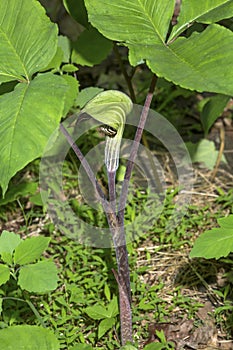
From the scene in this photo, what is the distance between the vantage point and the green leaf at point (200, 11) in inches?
62.1

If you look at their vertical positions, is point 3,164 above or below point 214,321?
above

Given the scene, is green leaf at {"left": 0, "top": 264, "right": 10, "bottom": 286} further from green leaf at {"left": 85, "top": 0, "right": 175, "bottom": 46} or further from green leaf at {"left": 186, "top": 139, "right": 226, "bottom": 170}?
green leaf at {"left": 186, "top": 139, "right": 226, "bottom": 170}

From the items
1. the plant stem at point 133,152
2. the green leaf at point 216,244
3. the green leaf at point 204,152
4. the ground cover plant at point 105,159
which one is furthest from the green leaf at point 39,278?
the green leaf at point 204,152

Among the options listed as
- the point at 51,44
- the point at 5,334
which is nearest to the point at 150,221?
the point at 5,334

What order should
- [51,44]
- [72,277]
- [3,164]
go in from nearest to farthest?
[3,164], [51,44], [72,277]

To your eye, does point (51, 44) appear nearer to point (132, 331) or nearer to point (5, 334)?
point (5, 334)

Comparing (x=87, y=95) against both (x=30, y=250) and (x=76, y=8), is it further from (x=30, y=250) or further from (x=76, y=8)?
(x=30, y=250)

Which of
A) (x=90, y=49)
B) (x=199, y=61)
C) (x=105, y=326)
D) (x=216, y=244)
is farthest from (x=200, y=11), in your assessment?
(x=105, y=326)

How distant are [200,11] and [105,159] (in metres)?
0.47

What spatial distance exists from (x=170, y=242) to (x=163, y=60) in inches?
45.9

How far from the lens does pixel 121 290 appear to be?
1.84 metres

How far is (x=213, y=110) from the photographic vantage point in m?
2.43

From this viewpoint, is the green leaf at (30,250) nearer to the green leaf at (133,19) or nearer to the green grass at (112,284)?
the green grass at (112,284)

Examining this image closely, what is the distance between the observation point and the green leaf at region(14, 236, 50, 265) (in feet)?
6.04
